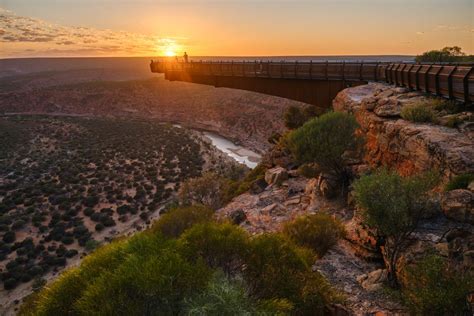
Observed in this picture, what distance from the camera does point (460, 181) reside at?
34.5 feet

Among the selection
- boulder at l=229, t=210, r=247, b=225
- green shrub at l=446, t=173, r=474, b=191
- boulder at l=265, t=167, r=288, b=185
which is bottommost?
boulder at l=229, t=210, r=247, b=225

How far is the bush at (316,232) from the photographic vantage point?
44.9ft

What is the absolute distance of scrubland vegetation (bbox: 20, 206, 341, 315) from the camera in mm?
6516

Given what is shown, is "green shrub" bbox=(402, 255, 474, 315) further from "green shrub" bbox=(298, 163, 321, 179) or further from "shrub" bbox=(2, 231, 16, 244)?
"shrub" bbox=(2, 231, 16, 244)

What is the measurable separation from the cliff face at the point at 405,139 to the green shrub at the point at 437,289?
4355 millimetres

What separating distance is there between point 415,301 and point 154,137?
63.2 meters

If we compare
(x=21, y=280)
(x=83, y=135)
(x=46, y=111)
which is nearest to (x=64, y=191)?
(x=21, y=280)

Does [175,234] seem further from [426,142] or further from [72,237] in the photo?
[72,237]

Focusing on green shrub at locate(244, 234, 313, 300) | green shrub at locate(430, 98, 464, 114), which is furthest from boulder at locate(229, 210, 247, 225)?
green shrub at locate(430, 98, 464, 114)

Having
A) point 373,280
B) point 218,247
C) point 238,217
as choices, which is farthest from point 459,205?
point 238,217

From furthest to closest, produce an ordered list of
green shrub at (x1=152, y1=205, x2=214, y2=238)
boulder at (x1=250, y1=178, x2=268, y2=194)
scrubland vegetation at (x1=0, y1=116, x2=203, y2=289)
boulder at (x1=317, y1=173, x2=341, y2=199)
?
scrubland vegetation at (x1=0, y1=116, x2=203, y2=289), boulder at (x1=250, y1=178, x2=268, y2=194), green shrub at (x1=152, y1=205, x2=214, y2=238), boulder at (x1=317, y1=173, x2=341, y2=199)

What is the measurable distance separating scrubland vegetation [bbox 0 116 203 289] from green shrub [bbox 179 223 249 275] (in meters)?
21.7

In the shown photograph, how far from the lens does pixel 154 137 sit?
67.5 meters

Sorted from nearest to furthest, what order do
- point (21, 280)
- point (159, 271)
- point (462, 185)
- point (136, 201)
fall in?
point (159, 271), point (462, 185), point (21, 280), point (136, 201)
